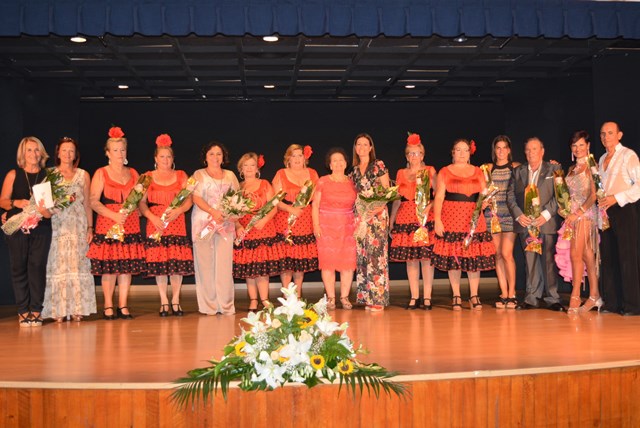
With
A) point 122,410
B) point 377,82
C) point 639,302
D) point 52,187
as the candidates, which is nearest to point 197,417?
point 122,410

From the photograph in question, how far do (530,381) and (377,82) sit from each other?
6.86 m

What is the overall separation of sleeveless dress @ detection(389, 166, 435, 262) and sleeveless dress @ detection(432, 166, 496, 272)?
0.43ft

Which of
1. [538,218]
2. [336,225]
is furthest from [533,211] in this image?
[336,225]

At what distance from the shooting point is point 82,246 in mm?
7160

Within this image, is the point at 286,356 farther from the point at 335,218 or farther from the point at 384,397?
the point at 335,218

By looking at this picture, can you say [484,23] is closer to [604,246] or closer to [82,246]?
[604,246]

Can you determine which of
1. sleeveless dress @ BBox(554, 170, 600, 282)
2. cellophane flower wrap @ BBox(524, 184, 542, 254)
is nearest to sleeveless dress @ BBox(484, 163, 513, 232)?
cellophane flower wrap @ BBox(524, 184, 542, 254)

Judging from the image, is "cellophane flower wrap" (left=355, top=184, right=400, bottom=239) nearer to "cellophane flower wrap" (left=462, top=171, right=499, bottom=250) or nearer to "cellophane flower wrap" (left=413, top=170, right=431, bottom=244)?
"cellophane flower wrap" (left=413, top=170, right=431, bottom=244)

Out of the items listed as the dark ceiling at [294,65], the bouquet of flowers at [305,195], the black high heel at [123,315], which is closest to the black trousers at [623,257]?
the dark ceiling at [294,65]

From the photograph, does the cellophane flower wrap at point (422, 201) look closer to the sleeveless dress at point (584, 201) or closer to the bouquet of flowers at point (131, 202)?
the sleeveless dress at point (584, 201)

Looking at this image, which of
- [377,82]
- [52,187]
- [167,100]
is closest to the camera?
[52,187]

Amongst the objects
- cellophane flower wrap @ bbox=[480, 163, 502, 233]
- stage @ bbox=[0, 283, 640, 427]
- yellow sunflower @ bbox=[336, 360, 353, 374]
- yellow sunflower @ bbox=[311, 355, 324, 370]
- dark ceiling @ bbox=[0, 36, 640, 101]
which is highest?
dark ceiling @ bbox=[0, 36, 640, 101]

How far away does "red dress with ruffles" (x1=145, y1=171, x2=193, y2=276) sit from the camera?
24.0ft

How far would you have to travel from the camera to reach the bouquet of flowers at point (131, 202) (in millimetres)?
7016
